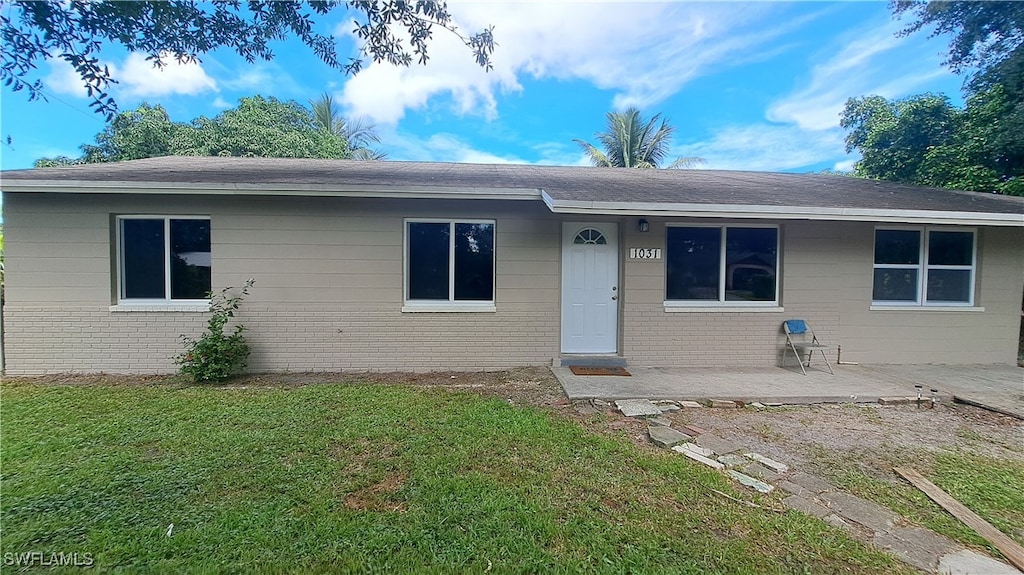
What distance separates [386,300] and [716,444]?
15.3 ft

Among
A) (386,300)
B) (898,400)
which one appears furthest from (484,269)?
(898,400)

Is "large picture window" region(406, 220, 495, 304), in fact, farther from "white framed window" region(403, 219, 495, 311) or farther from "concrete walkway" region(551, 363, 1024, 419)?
"concrete walkway" region(551, 363, 1024, 419)

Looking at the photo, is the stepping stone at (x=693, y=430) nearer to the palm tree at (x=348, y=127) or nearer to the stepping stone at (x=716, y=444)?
the stepping stone at (x=716, y=444)

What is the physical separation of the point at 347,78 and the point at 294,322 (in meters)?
4.00

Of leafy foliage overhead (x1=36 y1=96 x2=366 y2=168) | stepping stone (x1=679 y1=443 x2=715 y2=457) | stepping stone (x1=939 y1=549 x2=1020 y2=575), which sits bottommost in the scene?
stepping stone (x1=939 y1=549 x2=1020 y2=575)

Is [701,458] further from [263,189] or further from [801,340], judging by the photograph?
[263,189]

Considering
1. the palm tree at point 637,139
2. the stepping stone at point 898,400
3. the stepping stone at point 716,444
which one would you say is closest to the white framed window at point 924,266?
the stepping stone at point 898,400

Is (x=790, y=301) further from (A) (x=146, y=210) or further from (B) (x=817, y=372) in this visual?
(A) (x=146, y=210)

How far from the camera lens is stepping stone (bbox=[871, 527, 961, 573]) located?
2412 millimetres

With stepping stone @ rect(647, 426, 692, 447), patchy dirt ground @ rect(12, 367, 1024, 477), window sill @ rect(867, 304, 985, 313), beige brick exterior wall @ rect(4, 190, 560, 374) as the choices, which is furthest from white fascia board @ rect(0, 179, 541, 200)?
window sill @ rect(867, 304, 985, 313)

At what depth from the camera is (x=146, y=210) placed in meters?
6.06

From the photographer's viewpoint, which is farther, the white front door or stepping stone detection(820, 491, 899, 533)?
the white front door

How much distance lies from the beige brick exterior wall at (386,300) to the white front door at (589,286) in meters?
0.21

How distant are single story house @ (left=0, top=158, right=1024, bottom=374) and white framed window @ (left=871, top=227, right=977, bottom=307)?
30 millimetres
